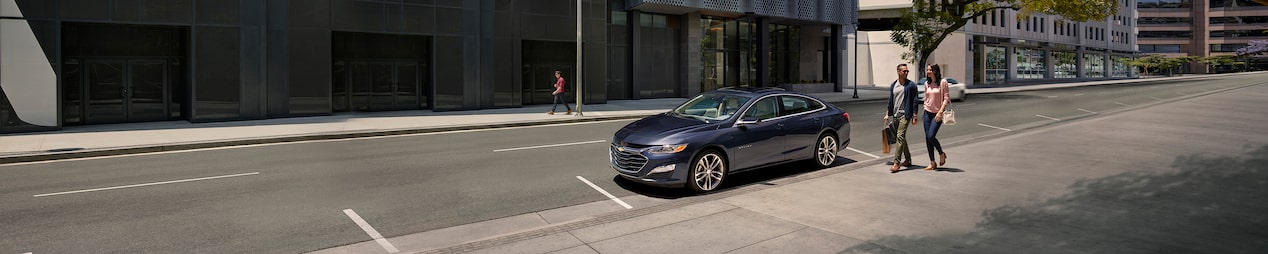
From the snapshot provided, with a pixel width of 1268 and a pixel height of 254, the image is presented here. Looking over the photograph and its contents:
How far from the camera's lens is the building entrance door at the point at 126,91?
19828mm

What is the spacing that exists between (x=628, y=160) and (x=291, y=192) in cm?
444

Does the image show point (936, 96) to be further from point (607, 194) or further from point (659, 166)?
point (607, 194)

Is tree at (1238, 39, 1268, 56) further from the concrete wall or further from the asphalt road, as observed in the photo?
the concrete wall

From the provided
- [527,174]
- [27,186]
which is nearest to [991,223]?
[527,174]

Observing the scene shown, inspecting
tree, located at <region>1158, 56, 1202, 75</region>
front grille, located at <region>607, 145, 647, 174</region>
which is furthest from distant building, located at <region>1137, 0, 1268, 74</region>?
front grille, located at <region>607, 145, 647, 174</region>

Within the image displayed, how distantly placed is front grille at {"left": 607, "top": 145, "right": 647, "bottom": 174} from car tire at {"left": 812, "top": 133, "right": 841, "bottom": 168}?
3.21 m

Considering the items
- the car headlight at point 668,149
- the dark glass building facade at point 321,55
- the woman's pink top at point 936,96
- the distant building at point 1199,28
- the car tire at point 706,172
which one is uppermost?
the distant building at point 1199,28

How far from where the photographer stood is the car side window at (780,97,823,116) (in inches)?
393

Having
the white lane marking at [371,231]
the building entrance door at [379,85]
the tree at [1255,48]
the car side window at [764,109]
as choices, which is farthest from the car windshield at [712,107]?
the tree at [1255,48]

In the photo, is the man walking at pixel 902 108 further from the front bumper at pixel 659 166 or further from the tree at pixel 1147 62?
the tree at pixel 1147 62

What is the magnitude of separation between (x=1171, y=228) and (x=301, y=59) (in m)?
22.9

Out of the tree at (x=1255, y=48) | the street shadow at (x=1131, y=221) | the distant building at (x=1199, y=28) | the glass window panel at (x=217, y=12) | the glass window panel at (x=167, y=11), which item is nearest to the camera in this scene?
the street shadow at (x=1131, y=221)

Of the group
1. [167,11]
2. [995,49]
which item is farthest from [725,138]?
[995,49]

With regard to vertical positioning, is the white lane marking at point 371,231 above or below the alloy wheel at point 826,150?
below
